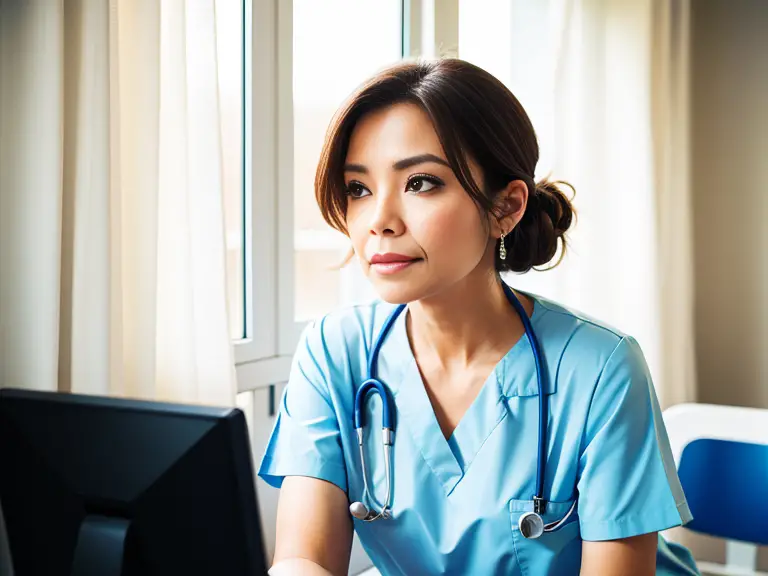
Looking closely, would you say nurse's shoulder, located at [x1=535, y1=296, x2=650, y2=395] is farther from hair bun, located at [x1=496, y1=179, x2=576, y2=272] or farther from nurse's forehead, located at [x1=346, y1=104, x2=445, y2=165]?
nurse's forehead, located at [x1=346, y1=104, x2=445, y2=165]

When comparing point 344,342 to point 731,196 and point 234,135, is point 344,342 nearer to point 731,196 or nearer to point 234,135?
point 234,135

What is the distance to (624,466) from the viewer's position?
1.02 metres

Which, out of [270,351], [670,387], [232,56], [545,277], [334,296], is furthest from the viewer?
[670,387]

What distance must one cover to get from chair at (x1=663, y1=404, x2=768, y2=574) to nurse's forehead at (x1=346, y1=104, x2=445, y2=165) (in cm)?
100

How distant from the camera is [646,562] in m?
1.02

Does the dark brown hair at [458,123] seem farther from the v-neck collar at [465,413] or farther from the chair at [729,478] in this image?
the chair at [729,478]

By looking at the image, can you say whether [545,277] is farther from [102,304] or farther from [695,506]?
[102,304]

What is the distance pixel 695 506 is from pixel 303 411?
95 centimetres

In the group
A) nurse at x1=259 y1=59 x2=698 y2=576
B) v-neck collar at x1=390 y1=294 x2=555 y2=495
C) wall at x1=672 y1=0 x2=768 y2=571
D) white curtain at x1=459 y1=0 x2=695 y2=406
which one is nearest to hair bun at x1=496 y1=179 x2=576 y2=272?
nurse at x1=259 y1=59 x2=698 y2=576

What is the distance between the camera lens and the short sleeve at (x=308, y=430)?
42.9 inches

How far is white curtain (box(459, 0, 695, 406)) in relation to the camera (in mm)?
2354

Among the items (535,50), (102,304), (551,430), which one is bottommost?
(551,430)

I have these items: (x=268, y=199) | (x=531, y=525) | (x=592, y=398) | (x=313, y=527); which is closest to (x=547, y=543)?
(x=531, y=525)

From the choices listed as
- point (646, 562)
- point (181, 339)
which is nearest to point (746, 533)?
point (646, 562)
